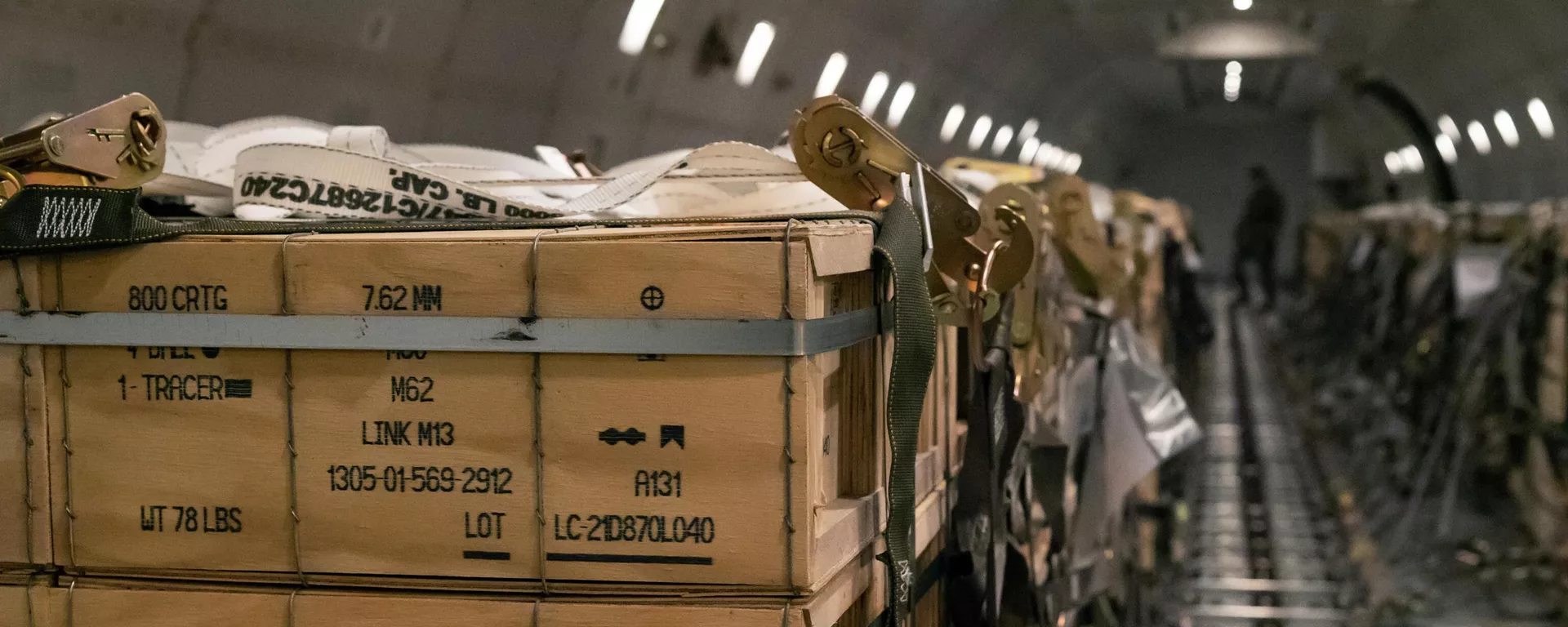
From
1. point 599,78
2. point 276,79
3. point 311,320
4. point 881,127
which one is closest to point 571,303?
point 311,320

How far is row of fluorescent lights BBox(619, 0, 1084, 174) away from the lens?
7.20m

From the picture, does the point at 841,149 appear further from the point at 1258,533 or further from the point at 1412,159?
the point at 1412,159

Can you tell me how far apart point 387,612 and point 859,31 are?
9.71m

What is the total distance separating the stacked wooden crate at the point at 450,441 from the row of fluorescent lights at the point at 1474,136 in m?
16.4

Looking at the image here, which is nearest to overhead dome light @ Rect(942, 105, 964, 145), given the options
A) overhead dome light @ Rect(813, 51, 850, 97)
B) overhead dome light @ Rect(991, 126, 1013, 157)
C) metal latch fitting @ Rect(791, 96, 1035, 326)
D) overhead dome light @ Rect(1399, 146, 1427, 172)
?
overhead dome light @ Rect(991, 126, 1013, 157)

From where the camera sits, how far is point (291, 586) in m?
1.58

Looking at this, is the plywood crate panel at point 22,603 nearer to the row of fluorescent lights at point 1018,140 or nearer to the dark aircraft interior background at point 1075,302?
the dark aircraft interior background at point 1075,302

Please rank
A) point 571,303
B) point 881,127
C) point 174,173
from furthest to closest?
point 174,173, point 881,127, point 571,303

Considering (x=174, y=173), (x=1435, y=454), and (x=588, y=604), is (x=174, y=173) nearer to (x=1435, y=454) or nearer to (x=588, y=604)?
(x=588, y=604)

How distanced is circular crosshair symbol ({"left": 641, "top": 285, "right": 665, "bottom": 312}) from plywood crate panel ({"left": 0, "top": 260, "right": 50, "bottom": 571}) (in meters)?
0.70

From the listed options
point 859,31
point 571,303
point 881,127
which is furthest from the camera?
point 859,31

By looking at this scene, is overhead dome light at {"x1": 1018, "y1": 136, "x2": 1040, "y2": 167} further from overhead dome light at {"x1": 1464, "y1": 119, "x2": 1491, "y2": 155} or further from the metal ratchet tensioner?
the metal ratchet tensioner

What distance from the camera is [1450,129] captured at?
2131cm

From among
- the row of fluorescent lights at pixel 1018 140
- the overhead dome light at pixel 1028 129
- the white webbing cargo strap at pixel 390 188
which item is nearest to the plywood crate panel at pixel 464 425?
the white webbing cargo strap at pixel 390 188
